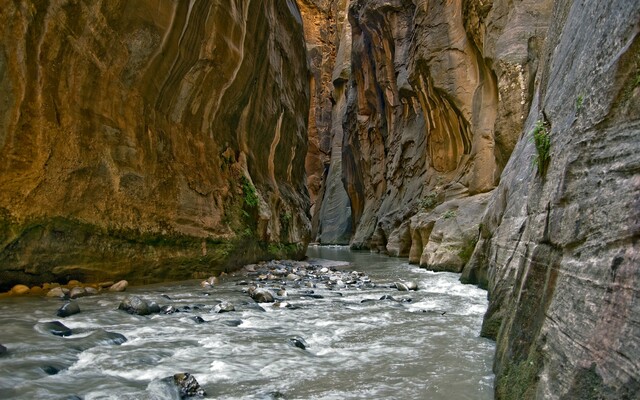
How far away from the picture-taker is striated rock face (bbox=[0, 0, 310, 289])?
20.0 ft

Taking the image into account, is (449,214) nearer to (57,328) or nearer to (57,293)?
(57,293)

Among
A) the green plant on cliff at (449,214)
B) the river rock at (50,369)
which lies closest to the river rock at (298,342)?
the river rock at (50,369)

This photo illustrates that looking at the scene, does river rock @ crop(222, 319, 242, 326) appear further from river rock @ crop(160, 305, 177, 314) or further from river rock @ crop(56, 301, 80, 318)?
river rock @ crop(56, 301, 80, 318)

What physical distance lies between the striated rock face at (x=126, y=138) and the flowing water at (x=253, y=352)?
1345 millimetres

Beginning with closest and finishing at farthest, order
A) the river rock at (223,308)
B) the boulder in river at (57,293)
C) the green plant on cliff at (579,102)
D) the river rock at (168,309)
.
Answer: the green plant on cliff at (579,102) < the river rock at (168,309) < the river rock at (223,308) < the boulder in river at (57,293)

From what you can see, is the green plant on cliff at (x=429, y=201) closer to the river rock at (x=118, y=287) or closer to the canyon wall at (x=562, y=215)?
the canyon wall at (x=562, y=215)

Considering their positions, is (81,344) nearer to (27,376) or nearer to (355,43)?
(27,376)

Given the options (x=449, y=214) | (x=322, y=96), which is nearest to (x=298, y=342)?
(x=449, y=214)

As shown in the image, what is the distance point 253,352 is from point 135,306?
2181 mm

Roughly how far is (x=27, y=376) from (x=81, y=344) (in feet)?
2.81

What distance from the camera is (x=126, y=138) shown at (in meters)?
7.75

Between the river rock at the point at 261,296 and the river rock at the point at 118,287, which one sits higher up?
the river rock at the point at 261,296

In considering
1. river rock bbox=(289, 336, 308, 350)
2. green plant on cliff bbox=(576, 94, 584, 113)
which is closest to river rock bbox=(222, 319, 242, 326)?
river rock bbox=(289, 336, 308, 350)

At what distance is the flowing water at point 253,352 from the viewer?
2869 millimetres
